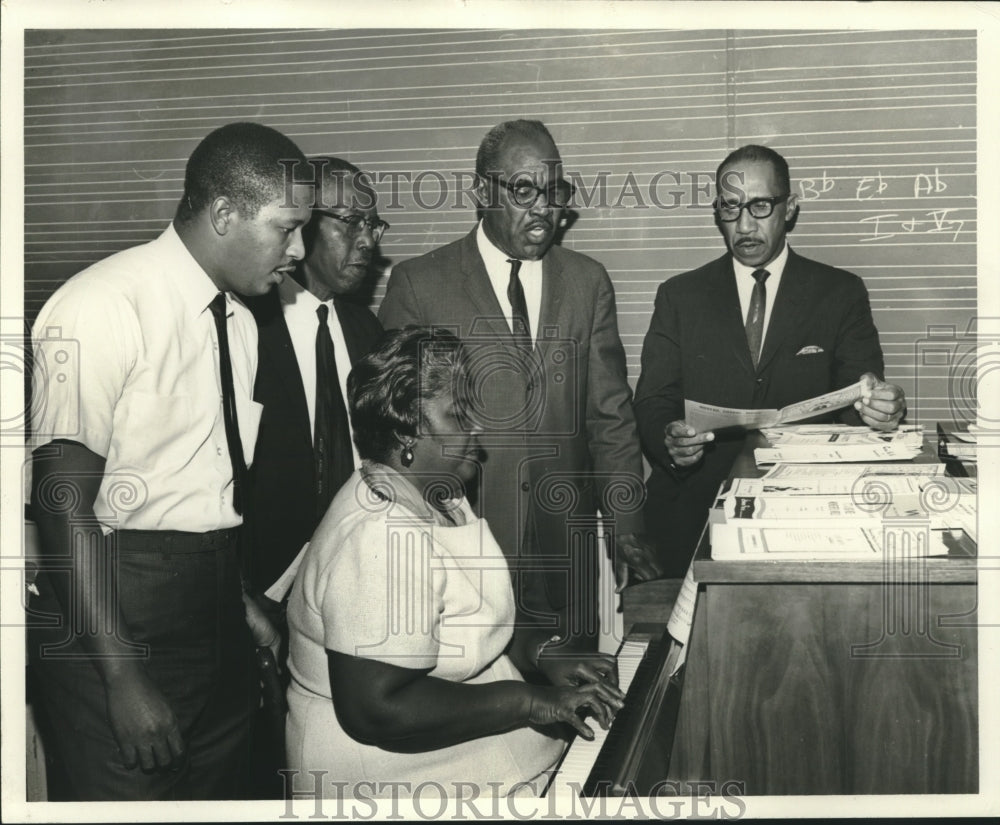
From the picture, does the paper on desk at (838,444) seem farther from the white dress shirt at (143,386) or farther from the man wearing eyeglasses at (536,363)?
the white dress shirt at (143,386)

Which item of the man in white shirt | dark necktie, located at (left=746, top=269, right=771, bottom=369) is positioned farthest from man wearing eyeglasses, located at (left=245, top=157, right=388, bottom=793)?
dark necktie, located at (left=746, top=269, right=771, bottom=369)

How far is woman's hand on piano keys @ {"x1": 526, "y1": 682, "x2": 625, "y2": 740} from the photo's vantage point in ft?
6.61

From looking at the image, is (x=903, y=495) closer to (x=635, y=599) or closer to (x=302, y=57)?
(x=635, y=599)

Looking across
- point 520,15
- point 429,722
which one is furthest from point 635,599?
point 520,15

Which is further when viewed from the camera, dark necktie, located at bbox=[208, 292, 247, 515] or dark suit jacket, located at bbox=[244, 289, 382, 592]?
dark suit jacket, located at bbox=[244, 289, 382, 592]

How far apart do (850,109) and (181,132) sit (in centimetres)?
198

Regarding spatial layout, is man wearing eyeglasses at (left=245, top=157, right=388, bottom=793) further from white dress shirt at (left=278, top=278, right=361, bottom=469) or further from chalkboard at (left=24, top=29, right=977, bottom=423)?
chalkboard at (left=24, top=29, right=977, bottom=423)

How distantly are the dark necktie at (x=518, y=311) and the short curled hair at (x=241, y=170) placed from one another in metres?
0.70

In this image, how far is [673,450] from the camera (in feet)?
9.95

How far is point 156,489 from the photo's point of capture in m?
2.42

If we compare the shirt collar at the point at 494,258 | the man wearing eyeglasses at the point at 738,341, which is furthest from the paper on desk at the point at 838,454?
the shirt collar at the point at 494,258

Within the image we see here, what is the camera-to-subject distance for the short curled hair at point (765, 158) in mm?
2928

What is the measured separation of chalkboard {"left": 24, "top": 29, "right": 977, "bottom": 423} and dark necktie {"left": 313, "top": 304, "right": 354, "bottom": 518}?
0.41 metres

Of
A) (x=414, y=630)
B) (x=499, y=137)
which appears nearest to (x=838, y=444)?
(x=414, y=630)
